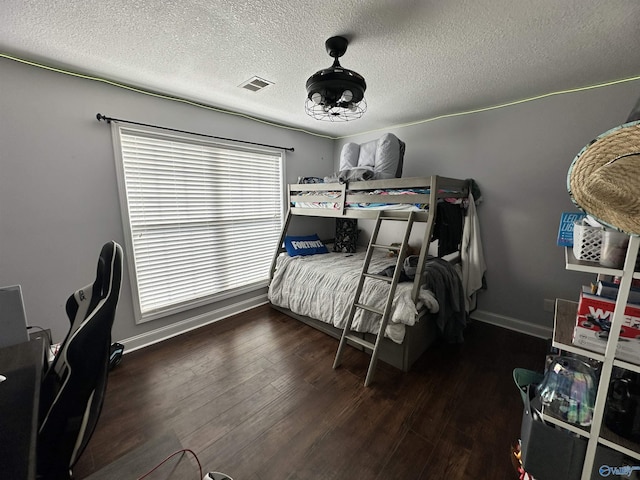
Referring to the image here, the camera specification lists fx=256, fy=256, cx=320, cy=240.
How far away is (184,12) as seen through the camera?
1.32m

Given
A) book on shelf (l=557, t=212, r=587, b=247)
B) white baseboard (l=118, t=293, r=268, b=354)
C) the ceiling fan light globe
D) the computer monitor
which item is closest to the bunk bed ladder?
book on shelf (l=557, t=212, r=587, b=247)

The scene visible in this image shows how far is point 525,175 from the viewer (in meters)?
2.55

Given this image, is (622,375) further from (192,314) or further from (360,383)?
(192,314)

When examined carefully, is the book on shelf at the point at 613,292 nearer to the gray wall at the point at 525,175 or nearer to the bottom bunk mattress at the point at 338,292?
the bottom bunk mattress at the point at 338,292

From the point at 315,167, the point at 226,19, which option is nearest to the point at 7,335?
the point at 226,19

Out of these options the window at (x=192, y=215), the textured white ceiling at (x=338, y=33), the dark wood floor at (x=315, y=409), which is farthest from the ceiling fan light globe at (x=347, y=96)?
the dark wood floor at (x=315, y=409)

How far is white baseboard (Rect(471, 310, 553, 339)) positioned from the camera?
2.57 m

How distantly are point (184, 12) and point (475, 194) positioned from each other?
289 cm

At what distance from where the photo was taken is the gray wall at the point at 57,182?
5.84 ft

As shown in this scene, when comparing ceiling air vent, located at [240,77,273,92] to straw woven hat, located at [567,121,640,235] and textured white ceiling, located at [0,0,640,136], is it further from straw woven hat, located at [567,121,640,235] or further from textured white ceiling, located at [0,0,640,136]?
straw woven hat, located at [567,121,640,235]

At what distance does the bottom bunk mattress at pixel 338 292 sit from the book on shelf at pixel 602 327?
98 centimetres

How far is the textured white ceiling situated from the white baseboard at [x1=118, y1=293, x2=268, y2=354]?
201 centimetres

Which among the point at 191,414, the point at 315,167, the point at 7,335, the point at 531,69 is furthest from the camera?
the point at 315,167

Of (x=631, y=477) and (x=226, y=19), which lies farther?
(x=226, y=19)
